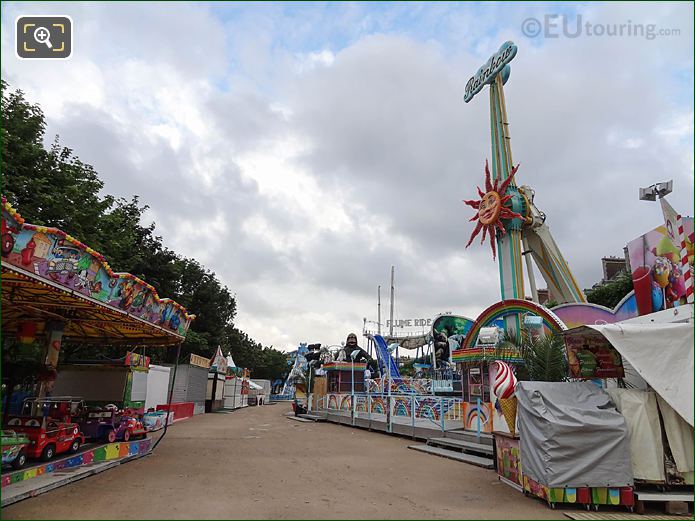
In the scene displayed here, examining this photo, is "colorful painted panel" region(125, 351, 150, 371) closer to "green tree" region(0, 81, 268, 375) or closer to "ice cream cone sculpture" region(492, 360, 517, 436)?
"green tree" region(0, 81, 268, 375)

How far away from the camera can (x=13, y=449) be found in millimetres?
7375

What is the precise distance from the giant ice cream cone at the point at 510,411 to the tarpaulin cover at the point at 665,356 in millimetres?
2066

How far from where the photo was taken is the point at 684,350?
661 centimetres

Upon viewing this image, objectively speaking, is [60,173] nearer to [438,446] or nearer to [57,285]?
[57,285]

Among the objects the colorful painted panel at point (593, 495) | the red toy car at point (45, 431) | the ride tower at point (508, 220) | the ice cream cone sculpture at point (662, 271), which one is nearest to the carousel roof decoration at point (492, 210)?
the ride tower at point (508, 220)


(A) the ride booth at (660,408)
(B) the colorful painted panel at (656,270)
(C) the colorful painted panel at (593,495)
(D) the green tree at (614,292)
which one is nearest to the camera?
(A) the ride booth at (660,408)

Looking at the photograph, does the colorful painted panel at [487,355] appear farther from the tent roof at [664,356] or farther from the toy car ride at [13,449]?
the toy car ride at [13,449]

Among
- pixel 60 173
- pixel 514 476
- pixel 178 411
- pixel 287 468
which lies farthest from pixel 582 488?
pixel 178 411

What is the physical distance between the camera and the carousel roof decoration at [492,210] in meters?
21.0

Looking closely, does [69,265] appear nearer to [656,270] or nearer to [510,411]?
[510,411]

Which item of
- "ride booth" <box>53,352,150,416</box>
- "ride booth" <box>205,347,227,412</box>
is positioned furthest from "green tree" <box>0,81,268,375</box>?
"ride booth" <box>205,347,227,412</box>

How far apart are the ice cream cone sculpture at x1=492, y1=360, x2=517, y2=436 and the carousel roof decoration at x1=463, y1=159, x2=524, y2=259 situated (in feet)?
43.3

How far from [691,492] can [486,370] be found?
807cm

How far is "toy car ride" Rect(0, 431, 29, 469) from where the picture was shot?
7.21 meters
